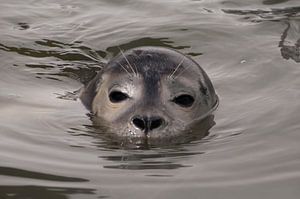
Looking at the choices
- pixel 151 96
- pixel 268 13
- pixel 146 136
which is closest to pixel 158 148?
pixel 146 136

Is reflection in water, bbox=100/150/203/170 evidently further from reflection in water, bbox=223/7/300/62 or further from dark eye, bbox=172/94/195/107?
reflection in water, bbox=223/7/300/62

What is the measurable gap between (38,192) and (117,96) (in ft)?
5.28

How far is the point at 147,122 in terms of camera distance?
415cm

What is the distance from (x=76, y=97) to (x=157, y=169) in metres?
1.95

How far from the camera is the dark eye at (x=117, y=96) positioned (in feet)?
15.1

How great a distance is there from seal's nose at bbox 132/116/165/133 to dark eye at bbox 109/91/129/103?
397 mm

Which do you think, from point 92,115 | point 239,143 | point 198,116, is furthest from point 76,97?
point 239,143

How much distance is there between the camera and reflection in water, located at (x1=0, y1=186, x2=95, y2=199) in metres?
3.11

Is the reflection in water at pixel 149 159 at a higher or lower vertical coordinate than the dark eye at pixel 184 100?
lower

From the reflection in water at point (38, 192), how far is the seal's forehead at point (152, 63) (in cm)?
159

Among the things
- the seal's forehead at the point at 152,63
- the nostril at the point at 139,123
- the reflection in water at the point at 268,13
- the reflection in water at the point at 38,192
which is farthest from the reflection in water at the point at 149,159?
the reflection in water at the point at 268,13

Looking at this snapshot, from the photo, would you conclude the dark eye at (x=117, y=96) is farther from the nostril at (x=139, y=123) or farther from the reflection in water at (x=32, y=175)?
the reflection in water at (x=32, y=175)

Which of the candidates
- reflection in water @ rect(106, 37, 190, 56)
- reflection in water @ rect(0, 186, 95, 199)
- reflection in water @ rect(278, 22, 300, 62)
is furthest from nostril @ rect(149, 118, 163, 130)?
reflection in water @ rect(106, 37, 190, 56)

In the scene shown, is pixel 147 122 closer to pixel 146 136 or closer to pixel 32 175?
pixel 146 136
